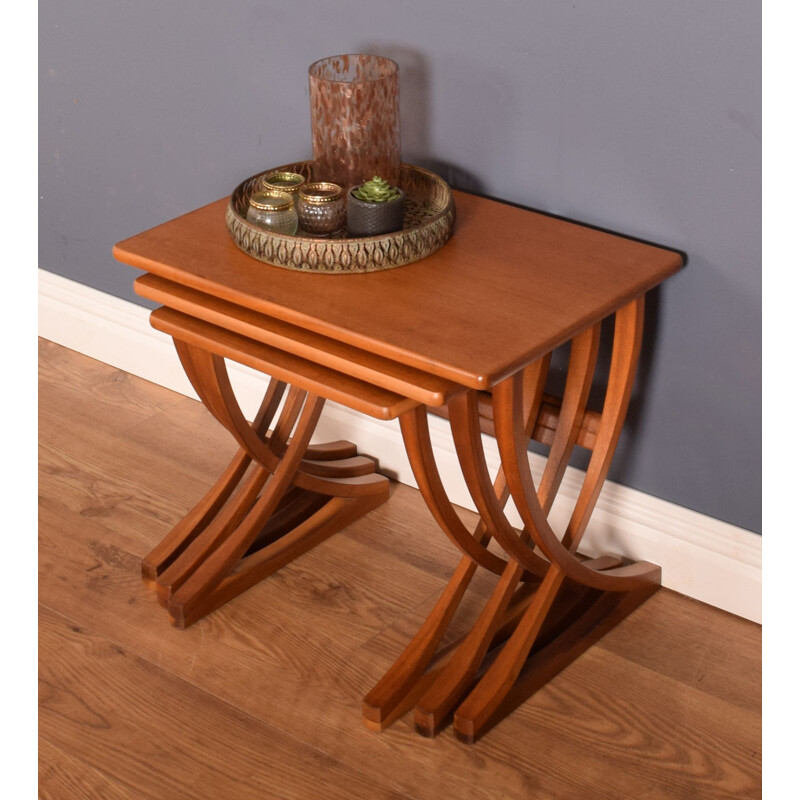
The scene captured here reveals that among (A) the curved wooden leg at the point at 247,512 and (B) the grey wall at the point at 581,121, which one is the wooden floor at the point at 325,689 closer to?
(A) the curved wooden leg at the point at 247,512

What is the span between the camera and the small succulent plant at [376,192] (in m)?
1.79

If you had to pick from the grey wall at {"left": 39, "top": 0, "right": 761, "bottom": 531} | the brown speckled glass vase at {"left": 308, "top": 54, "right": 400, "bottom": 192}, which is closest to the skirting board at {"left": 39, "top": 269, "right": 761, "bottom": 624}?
the grey wall at {"left": 39, "top": 0, "right": 761, "bottom": 531}

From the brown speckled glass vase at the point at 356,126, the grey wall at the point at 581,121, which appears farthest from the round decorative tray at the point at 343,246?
the grey wall at the point at 581,121

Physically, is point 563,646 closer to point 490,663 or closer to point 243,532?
point 490,663

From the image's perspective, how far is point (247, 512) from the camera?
2277 millimetres

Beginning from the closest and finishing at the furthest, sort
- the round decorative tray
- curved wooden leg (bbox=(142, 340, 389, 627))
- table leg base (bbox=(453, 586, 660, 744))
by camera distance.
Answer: the round decorative tray → table leg base (bbox=(453, 586, 660, 744)) → curved wooden leg (bbox=(142, 340, 389, 627))

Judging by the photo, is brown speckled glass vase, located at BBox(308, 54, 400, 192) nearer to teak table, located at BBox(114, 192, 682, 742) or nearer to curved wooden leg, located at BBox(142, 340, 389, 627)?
teak table, located at BBox(114, 192, 682, 742)

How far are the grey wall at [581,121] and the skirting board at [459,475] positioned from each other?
0.05 meters

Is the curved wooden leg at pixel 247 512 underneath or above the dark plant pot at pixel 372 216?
underneath

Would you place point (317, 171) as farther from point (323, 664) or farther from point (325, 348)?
point (323, 664)

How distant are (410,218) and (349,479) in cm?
74

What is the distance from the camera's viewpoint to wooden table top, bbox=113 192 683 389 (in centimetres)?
156

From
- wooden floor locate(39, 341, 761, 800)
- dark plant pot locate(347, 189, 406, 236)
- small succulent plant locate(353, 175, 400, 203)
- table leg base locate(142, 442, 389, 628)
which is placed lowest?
wooden floor locate(39, 341, 761, 800)

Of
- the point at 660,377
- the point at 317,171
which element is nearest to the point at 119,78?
the point at 317,171
